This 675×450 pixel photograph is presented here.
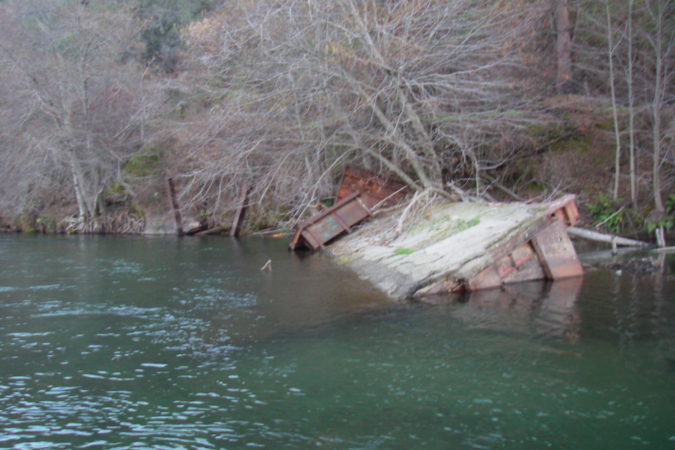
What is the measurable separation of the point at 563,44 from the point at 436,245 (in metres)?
13.6

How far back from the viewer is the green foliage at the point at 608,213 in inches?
734

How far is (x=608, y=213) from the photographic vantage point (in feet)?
61.9

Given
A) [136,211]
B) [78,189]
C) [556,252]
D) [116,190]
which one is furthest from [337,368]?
[116,190]

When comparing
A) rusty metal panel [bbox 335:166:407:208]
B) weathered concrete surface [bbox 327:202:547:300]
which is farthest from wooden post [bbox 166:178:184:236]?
weathered concrete surface [bbox 327:202:547:300]

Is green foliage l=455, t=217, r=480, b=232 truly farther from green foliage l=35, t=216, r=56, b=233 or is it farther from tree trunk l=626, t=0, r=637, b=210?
green foliage l=35, t=216, r=56, b=233

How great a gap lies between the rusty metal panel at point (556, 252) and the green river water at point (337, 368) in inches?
15.9

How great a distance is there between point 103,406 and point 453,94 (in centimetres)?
1595

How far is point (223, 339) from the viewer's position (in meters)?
8.62

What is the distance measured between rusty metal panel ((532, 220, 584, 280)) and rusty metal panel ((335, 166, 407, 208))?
778 centimetres

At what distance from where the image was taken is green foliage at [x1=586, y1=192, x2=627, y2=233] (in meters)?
18.7

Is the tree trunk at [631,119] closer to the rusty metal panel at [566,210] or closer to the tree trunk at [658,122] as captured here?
the tree trunk at [658,122]

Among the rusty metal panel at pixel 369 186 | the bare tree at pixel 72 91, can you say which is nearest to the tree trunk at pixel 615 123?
the rusty metal panel at pixel 369 186

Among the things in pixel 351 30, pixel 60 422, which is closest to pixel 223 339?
pixel 60 422

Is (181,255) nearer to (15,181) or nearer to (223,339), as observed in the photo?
(223,339)
